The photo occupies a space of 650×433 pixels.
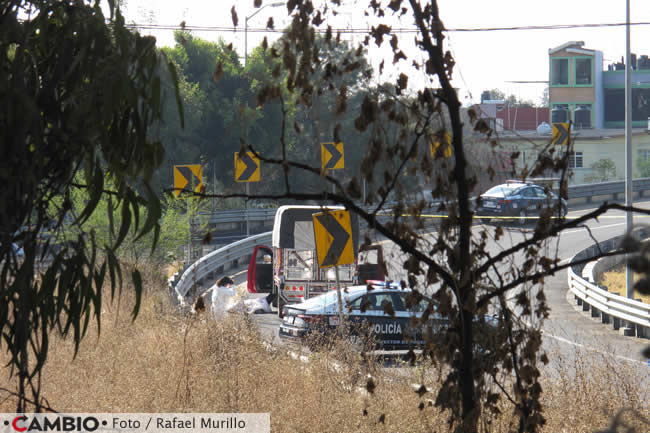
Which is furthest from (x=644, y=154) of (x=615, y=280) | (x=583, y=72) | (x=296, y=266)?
(x=296, y=266)

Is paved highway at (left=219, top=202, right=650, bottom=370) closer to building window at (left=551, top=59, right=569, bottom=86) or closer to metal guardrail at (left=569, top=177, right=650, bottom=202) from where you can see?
metal guardrail at (left=569, top=177, right=650, bottom=202)

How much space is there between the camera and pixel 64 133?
3.80m

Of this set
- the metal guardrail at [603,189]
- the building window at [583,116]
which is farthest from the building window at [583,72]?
the metal guardrail at [603,189]

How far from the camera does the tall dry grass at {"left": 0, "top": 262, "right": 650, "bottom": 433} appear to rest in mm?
7473

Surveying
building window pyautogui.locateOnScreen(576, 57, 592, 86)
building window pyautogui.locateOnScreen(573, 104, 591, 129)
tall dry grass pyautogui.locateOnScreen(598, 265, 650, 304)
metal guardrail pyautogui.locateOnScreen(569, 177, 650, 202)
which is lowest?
tall dry grass pyautogui.locateOnScreen(598, 265, 650, 304)

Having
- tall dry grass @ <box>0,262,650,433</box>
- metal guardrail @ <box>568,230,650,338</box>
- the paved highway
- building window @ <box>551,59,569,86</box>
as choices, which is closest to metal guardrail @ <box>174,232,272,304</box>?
the paved highway

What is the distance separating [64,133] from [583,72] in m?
69.4

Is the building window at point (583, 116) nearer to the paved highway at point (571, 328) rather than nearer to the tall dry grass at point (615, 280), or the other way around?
the paved highway at point (571, 328)

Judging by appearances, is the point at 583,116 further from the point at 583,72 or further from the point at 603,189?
the point at 603,189

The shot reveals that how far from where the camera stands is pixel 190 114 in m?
46.4

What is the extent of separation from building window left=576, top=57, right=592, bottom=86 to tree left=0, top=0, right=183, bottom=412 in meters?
68.3

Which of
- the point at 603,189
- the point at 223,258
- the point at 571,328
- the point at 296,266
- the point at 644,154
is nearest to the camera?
the point at 571,328

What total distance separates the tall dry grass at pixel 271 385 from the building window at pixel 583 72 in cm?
6281

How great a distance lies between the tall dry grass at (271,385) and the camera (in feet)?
24.5
